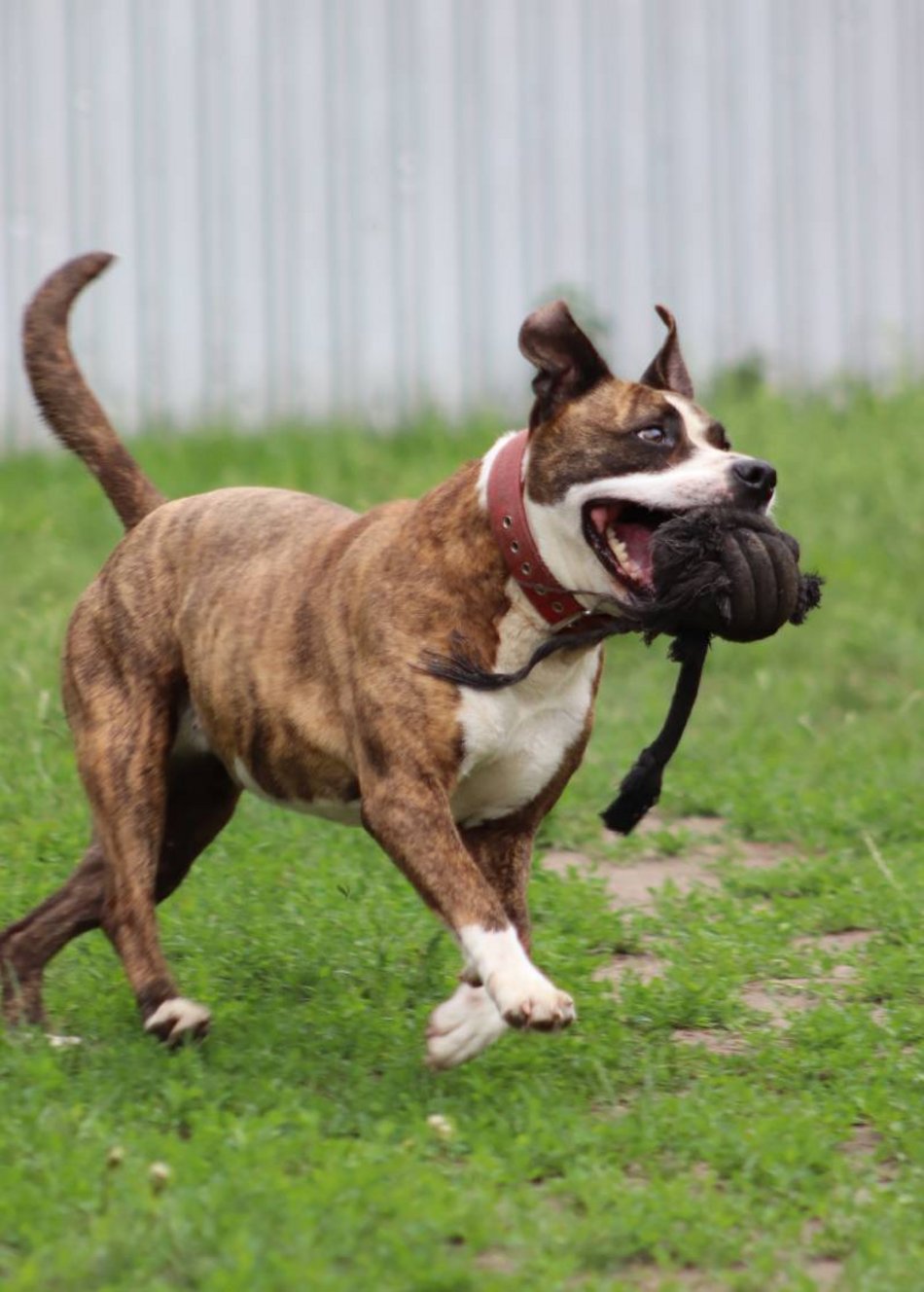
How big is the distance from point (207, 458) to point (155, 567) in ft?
17.0

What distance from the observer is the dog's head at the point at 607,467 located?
4449 millimetres

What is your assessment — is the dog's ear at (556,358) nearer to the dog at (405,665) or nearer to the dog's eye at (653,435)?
the dog at (405,665)

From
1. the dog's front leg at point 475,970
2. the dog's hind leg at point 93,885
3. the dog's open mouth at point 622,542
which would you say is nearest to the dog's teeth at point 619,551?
the dog's open mouth at point 622,542

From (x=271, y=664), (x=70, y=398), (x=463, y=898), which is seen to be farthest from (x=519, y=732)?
(x=70, y=398)

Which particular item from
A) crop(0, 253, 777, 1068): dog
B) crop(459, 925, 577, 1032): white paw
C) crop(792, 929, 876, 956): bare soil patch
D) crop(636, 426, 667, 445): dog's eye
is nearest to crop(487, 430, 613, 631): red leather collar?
crop(0, 253, 777, 1068): dog

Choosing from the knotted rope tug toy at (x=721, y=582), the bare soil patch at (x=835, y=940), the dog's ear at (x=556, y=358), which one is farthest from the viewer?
the bare soil patch at (x=835, y=940)

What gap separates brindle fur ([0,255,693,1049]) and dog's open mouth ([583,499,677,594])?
10 centimetres

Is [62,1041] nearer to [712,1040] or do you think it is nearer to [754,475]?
[712,1040]

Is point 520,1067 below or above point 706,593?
below

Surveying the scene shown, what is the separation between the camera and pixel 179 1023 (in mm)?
4699

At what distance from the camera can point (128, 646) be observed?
16.9 feet

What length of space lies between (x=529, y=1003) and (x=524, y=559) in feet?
3.08

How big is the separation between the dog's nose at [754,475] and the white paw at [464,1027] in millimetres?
1146

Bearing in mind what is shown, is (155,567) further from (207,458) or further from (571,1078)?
(207,458)
